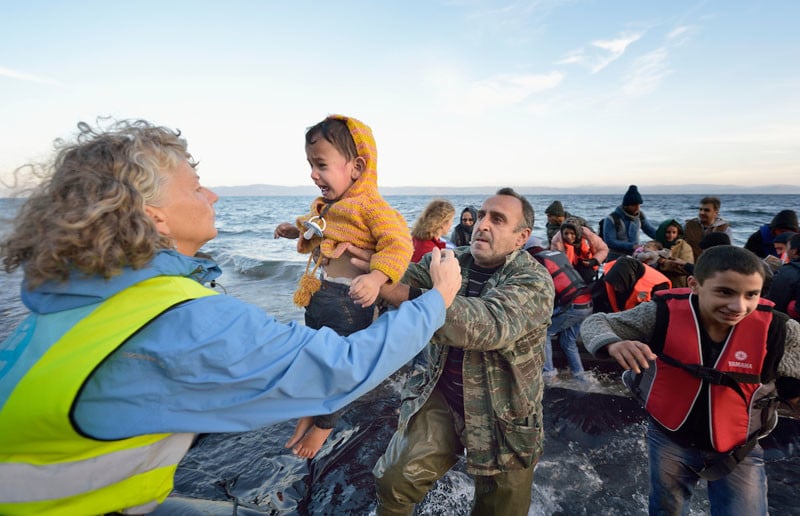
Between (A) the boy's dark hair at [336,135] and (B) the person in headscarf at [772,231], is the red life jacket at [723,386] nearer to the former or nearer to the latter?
(A) the boy's dark hair at [336,135]

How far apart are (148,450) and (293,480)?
288 cm

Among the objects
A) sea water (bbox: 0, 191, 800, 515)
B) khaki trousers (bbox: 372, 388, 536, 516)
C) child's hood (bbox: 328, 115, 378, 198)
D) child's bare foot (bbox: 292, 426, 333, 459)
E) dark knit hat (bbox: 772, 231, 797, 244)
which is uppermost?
child's hood (bbox: 328, 115, 378, 198)

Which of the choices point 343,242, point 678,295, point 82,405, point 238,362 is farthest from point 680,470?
point 82,405

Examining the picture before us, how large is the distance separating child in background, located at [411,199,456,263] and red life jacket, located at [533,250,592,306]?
56.1 inches

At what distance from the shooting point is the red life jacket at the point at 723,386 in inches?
99.9

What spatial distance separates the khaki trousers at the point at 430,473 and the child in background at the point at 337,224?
55 cm

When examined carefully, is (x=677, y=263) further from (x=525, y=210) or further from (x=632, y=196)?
(x=525, y=210)

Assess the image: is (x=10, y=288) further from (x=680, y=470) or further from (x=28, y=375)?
(x=680, y=470)

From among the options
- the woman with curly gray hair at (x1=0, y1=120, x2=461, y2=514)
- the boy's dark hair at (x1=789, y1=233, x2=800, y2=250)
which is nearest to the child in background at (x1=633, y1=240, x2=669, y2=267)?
the boy's dark hair at (x1=789, y1=233, x2=800, y2=250)

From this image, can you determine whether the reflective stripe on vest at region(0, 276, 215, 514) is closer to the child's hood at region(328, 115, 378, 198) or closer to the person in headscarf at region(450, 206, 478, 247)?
the child's hood at region(328, 115, 378, 198)

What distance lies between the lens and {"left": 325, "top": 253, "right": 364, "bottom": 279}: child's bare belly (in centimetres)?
254

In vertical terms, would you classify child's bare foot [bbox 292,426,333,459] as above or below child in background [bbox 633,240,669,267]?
below


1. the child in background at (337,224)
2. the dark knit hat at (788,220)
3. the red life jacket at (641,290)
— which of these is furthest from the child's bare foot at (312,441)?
the dark knit hat at (788,220)

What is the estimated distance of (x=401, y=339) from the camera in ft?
5.15
